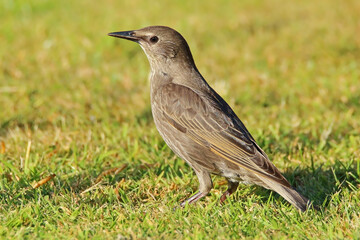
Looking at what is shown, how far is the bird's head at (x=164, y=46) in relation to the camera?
5535 millimetres

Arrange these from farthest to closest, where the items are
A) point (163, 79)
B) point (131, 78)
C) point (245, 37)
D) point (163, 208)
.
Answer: point (245, 37) → point (131, 78) → point (163, 79) → point (163, 208)

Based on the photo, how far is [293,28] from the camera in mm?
10508

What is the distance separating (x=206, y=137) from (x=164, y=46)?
1172 millimetres

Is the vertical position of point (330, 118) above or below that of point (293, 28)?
below

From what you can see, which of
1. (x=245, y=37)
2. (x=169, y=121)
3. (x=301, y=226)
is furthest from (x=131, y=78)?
(x=301, y=226)

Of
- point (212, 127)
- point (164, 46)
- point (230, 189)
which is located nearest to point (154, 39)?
point (164, 46)

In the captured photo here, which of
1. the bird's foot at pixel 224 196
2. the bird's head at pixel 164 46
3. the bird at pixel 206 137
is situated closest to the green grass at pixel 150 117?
the bird's foot at pixel 224 196

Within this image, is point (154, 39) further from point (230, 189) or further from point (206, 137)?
point (230, 189)

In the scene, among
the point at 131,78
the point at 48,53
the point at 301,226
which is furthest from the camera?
the point at 48,53

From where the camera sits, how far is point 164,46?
555 cm

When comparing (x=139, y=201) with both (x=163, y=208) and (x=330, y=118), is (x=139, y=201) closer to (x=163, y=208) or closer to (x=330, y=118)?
(x=163, y=208)

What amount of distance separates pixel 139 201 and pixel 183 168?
867mm

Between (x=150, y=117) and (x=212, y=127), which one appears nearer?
(x=212, y=127)

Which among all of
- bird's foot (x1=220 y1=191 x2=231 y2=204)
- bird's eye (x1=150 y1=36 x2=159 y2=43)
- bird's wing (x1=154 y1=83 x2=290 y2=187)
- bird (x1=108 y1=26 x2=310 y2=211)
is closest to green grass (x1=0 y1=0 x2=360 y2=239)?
bird's foot (x1=220 y1=191 x2=231 y2=204)
